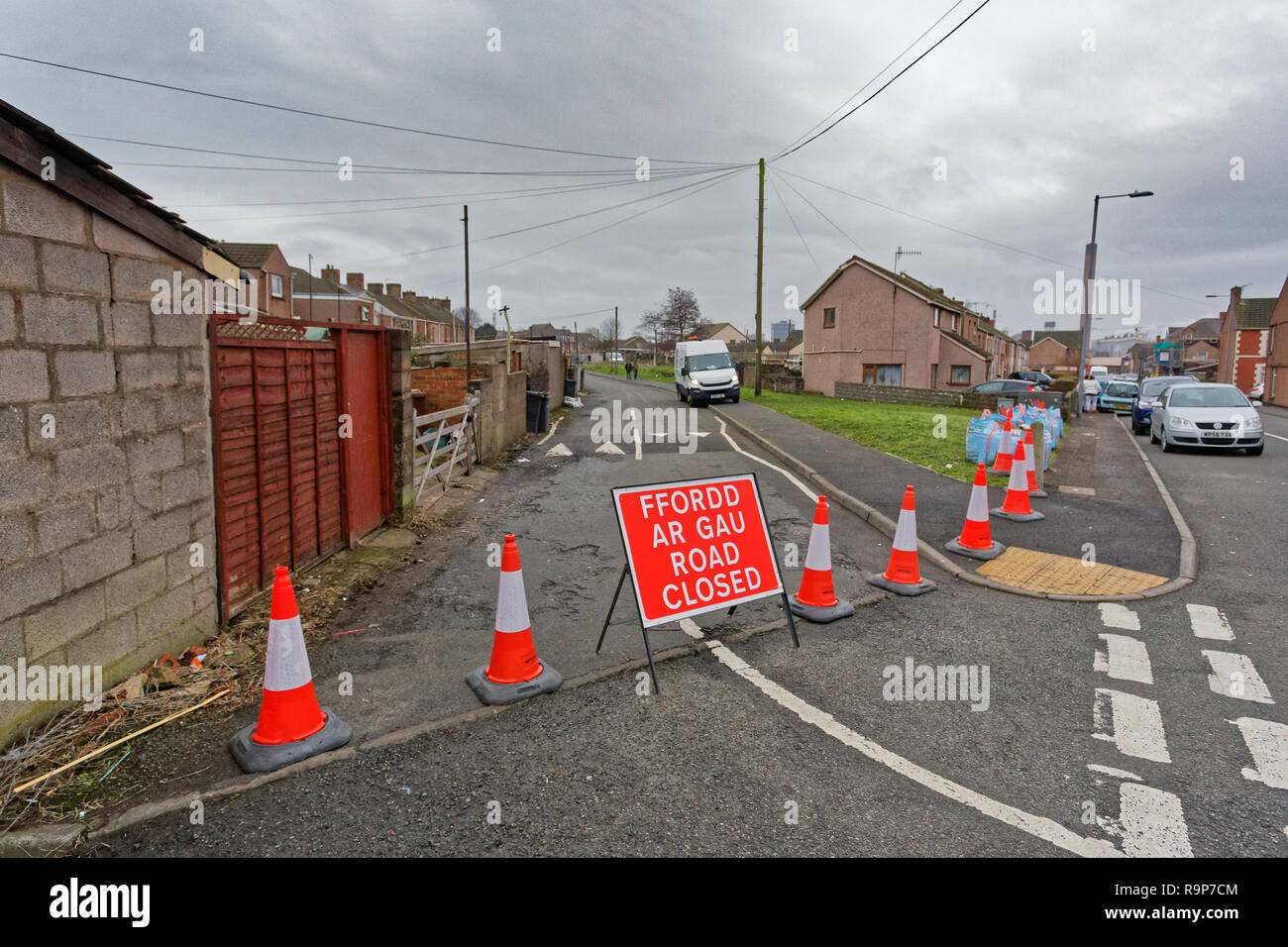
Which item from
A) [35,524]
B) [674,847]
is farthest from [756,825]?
[35,524]

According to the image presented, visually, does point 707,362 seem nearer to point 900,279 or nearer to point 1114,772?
point 900,279

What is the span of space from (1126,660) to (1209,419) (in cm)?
1410

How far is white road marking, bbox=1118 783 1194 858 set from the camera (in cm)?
299

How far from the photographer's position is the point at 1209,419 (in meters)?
15.6

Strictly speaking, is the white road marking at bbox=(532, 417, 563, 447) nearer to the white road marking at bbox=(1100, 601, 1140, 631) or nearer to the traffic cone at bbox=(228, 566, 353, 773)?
the white road marking at bbox=(1100, 601, 1140, 631)

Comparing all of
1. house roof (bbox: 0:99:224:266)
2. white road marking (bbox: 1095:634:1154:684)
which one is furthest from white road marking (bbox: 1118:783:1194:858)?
house roof (bbox: 0:99:224:266)

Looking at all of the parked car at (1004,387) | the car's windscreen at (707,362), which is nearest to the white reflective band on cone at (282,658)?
the car's windscreen at (707,362)

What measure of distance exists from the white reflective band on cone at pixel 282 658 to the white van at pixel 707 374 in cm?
2574

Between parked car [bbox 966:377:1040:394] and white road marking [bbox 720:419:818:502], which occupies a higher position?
parked car [bbox 966:377:1040:394]

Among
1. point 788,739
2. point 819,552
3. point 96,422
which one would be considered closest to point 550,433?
point 819,552

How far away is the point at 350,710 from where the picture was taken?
13.6 ft

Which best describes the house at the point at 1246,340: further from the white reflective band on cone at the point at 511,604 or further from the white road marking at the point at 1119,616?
the white reflective band on cone at the point at 511,604

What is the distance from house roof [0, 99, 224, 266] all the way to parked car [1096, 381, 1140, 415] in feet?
116

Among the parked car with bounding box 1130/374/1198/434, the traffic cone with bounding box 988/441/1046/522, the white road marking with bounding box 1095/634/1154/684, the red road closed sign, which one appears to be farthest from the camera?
the parked car with bounding box 1130/374/1198/434
